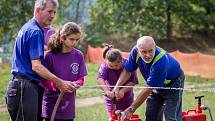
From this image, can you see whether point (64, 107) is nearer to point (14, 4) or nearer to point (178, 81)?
point (178, 81)

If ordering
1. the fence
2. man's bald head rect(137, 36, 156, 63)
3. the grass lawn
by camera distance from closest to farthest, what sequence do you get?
man's bald head rect(137, 36, 156, 63), the grass lawn, the fence

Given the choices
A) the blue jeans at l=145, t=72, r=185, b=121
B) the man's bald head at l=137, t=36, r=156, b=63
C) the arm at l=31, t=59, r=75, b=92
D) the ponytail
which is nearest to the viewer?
the arm at l=31, t=59, r=75, b=92

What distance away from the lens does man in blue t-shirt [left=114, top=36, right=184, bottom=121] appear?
17.5ft

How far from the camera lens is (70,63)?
5.10m

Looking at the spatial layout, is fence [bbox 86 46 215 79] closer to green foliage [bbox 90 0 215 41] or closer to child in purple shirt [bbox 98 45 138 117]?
child in purple shirt [bbox 98 45 138 117]

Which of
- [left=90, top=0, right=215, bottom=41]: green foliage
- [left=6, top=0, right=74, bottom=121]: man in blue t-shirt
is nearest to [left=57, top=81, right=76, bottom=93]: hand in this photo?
[left=6, top=0, right=74, bottom=121]: man in blue t-shirt

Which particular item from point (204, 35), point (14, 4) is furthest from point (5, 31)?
point (204, 35)

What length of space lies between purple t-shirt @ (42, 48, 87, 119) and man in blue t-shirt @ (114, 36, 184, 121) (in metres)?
0.64

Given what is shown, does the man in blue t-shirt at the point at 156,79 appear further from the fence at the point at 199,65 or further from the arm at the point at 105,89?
the fence at the point at 199,65

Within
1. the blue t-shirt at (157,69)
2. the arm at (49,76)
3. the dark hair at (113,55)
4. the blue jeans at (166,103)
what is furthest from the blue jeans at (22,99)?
the blue jeans at (166,103)

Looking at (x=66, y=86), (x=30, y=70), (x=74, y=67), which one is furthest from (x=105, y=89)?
(x=30, y=70)

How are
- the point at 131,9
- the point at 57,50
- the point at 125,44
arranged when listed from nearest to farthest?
the point at 57,50 < the point at 125,44 < the point at 131,9

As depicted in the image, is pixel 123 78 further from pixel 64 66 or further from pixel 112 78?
pixel 64 66

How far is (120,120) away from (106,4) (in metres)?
36.9
